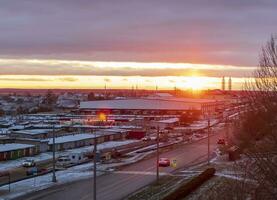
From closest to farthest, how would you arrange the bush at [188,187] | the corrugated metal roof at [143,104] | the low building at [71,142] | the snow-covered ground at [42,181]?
the bush at [188,187]
the snow-covered ground at [42,181]
the low building at [71,142]
the corrugated metal roof at [143,104]

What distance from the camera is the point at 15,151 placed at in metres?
43.9

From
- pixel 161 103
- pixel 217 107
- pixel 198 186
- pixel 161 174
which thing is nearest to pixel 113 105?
pixel 161 103

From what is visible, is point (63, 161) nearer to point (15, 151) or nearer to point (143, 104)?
point (15, 151)

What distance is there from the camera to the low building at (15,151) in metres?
42.2

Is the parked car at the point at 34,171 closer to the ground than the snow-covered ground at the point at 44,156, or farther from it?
farther from it

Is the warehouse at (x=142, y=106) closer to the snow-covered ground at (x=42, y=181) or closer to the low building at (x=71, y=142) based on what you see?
the low building at (x=71, y=142)

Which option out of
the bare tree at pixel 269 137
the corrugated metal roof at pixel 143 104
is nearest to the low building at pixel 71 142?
the bare tree at pixel 269 137

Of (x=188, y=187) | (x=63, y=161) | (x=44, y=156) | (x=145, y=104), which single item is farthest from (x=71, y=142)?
(x=145, y=104)

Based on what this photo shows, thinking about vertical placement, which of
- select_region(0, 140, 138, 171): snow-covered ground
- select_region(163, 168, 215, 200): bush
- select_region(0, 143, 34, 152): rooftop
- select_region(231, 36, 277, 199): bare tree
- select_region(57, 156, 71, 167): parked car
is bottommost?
select_region(0, 140, 138, 171): snow-covered ground

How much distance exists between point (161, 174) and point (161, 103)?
8618cm

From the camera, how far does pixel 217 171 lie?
31406mm

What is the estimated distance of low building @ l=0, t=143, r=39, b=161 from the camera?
4225 cm

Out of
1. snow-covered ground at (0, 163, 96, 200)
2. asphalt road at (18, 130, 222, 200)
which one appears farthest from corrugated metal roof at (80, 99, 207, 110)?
snow-covered ground at (0, 163, 96, 200)

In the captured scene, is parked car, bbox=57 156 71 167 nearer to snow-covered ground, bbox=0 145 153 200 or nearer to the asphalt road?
snow-covered ground, bbox=0 145 153 200
